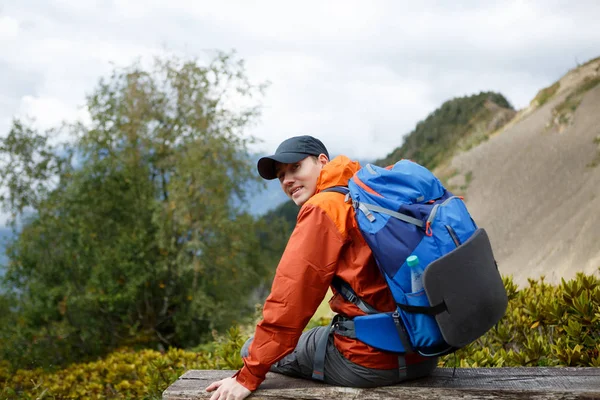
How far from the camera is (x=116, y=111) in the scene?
1306 cm

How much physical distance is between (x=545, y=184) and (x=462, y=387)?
601 inches

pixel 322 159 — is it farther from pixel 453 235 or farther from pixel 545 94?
pixel 545 94

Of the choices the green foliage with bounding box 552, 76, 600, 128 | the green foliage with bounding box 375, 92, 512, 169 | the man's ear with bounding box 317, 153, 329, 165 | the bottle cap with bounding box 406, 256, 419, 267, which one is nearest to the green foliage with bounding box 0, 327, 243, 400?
the man's ear with bounding box 317, 153, 329, 165

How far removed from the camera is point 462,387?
283cm

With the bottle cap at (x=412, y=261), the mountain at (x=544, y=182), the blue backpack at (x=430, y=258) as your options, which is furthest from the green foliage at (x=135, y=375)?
the mountain at (x=544, y=182)

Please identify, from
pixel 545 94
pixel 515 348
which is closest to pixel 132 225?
pixel 515 348

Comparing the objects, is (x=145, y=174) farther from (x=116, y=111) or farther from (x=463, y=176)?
(x=463, y=176)

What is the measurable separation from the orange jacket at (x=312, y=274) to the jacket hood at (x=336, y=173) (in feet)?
0.37

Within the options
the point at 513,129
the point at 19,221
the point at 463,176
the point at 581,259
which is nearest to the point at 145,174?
the point at 19,221

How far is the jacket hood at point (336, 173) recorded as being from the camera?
281 centimetres

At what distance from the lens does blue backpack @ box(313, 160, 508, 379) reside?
246 centimetres

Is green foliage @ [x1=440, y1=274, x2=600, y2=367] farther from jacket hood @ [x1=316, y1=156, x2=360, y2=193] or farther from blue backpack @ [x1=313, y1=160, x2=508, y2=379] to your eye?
jacket hood @ [x1=316, y1=156, x2=360, y2=193]

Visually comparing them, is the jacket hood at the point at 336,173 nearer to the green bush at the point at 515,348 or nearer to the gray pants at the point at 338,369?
the gray pants at the point at 338,369

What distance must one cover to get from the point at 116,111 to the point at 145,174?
156 cm
